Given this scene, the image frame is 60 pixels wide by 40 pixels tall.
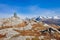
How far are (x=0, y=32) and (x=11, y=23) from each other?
1893 centimetres

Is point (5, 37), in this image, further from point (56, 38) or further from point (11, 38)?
point (56, 38)

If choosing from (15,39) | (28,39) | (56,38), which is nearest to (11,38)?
(15,39)

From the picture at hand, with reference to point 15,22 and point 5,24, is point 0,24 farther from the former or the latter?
point 15,22

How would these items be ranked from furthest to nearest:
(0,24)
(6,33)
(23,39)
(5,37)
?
(0,24)
(6,33)
(5,37)
(23,39)

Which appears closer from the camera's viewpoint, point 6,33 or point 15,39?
point 15,39

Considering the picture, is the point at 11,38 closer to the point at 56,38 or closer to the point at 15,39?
the point at 15,39

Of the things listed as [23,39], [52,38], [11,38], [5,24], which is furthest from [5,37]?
[5,24]

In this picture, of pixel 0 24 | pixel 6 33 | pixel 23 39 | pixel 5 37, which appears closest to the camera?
pixel 23 39

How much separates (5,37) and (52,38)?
14.4 meters

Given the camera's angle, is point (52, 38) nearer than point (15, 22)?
A: Yes

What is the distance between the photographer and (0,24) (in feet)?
246

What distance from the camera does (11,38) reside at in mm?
48531

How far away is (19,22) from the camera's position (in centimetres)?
7612

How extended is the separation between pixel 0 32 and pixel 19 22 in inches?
799
